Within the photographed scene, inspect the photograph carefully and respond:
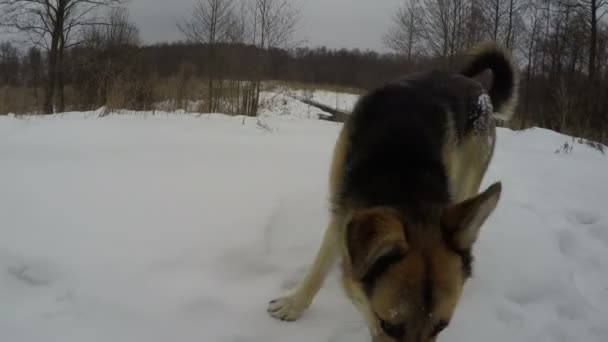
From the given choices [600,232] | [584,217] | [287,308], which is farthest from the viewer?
[584,217]

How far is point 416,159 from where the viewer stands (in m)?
2.12

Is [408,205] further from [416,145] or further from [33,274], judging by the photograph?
[33,274]

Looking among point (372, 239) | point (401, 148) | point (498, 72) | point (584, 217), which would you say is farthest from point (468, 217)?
point (498, 72)

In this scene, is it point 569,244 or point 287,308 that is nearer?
point 287,308

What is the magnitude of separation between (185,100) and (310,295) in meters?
12.8

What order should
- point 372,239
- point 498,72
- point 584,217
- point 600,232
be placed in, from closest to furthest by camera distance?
point 372,239 → point 600,232 → point 584,217 → point 498,72

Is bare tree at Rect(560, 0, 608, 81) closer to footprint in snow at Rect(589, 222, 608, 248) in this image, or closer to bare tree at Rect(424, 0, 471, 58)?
bare tree at Rect(424, 0, 471, 58)

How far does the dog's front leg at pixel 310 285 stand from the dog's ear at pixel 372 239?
0.73m

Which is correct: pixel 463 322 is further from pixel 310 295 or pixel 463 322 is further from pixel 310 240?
pixel 310 240

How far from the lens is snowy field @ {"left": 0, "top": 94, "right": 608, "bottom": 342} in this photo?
192 centimetres

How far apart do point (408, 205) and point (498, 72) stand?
3.04 meters

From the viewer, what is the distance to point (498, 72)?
4035 millimetres

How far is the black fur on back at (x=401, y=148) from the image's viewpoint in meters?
1.88

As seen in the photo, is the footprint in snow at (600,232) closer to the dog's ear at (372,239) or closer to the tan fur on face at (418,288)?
the tan fur on face at (418,288)
